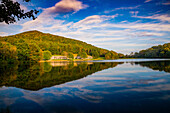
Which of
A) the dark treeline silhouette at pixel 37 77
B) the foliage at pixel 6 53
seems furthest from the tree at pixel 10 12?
the foliage at pixel 6 53

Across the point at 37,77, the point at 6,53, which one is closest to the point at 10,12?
the point at 37,77

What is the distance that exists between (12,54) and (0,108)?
73.5m

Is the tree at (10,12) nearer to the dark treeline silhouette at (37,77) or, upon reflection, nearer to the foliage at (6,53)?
the dark treeline silhouette at (37,77)

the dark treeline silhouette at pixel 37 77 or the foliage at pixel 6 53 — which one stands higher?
the foliage at pixel 6 53

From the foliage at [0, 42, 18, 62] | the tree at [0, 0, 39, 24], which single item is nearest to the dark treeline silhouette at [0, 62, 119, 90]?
the tree at [0, 0, 39, 24]

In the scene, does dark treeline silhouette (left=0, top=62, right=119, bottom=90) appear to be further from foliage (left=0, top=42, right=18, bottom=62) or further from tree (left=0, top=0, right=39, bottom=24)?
foliage (left=0, top=42, right=18, bottom=62)

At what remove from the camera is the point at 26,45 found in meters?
86.8

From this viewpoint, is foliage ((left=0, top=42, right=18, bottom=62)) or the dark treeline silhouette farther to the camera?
foliage ((left=0, top=42, right=18, bottom=62))

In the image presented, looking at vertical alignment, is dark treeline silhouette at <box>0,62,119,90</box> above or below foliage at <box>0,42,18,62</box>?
below

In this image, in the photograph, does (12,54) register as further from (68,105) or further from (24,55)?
(68,105)

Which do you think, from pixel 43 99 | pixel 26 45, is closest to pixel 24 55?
pixel 26 45

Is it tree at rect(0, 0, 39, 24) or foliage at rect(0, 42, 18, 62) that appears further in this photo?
foliage at rect(0, 42, 18, 62)

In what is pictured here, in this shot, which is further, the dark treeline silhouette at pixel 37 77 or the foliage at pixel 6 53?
the foliage at pixel 6 53

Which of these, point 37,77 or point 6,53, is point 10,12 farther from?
point 6,53
